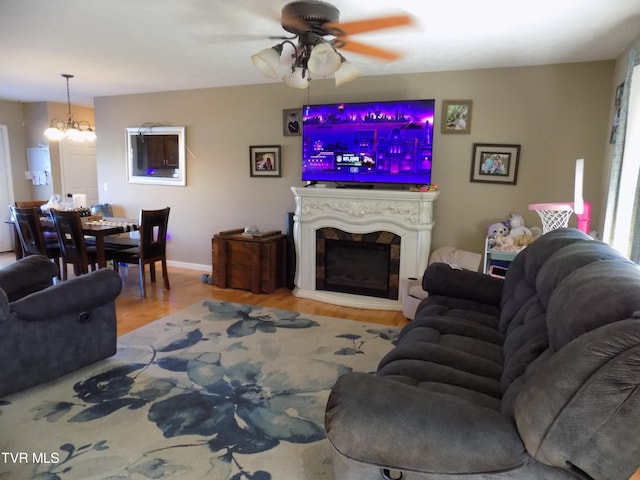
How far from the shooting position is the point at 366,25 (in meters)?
2.61

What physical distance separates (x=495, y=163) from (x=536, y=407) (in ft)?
10.8

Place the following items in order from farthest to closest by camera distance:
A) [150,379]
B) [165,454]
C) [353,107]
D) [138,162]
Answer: [138,162], [353,107], [150,379], [165,454]

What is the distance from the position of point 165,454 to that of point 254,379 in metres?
0.79

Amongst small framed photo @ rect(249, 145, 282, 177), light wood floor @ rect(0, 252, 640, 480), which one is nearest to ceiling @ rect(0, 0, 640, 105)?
small framed photo @ rect(249, 145, 282, 177)

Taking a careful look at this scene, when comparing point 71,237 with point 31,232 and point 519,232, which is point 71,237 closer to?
point 31,232

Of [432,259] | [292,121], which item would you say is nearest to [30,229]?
[292,121]

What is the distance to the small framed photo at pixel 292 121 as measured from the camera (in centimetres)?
470

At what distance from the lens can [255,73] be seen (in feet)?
14.4

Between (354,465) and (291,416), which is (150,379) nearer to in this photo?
(291,416)

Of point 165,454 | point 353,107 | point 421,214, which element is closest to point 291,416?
point 165,454

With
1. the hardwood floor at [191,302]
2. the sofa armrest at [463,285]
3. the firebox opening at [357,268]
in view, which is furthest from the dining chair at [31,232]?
the sofa armrest at [463,285]

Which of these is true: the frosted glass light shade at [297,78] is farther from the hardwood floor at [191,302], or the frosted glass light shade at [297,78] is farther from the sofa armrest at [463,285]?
the hardwood floor at [191,302]

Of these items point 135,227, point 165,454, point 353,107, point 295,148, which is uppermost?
point 353,107

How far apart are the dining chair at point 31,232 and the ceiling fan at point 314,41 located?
3347mm
